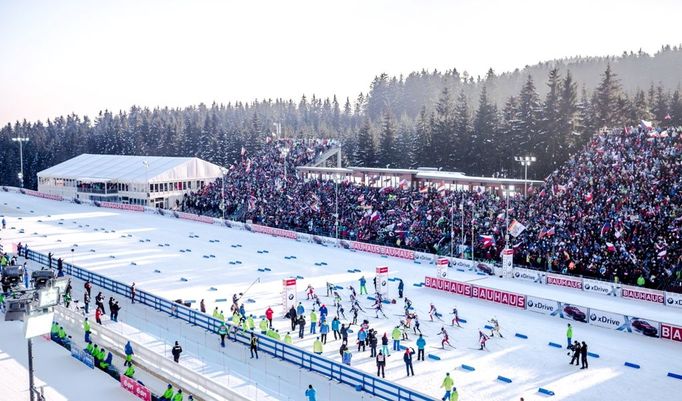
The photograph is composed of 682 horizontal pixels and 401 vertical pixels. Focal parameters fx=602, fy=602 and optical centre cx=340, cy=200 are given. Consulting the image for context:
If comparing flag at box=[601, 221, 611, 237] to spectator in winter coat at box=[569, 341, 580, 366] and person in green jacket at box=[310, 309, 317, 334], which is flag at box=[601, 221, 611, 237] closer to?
spectator in winter coat at box=[569, 341, 580, 366]

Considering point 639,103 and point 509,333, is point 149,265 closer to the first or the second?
point 509,333

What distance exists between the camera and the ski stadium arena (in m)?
21.7

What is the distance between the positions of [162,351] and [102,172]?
238ft

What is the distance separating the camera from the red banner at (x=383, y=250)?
46812mm

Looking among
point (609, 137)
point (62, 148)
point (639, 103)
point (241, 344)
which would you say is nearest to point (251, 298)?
point (241, 344)

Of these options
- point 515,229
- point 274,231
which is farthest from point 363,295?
point 274,231

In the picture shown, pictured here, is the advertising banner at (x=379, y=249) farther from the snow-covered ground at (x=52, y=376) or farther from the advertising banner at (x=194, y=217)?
the snow-covered ground at (x=52, y=376)

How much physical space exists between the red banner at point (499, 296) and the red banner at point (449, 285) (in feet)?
1.62

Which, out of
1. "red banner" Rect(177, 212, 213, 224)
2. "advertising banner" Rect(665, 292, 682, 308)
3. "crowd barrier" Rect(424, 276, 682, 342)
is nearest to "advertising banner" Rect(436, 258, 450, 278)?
"crowd barrier" Rect(424, 276, 682, 342)

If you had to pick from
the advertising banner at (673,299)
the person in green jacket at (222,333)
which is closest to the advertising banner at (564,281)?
the advertising banner at (673,299)

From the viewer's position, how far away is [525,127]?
65188 mm

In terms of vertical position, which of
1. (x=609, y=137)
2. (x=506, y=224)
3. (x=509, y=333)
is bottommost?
(x=509, y=333)

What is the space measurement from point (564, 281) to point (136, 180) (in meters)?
61.9

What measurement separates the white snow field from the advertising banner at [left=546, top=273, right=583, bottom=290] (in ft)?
2.73
